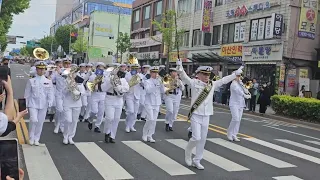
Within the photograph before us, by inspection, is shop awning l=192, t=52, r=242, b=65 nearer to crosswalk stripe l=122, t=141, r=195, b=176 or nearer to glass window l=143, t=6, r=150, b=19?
crosswalk stripe l=122, t=141, r=195, b=176

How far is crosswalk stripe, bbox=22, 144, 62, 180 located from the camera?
6270mm

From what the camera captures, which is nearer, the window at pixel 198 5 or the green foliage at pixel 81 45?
the window at pixel 198 5

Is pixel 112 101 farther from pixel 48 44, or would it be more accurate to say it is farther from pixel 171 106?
pixel 48 44

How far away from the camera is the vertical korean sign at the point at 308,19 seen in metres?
24.1

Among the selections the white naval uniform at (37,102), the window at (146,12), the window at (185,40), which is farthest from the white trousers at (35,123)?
the window at (146,12)

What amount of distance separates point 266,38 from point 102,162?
21228 mm

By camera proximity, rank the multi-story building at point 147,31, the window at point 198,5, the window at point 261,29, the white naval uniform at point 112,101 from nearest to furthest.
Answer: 1. the white naval uniform at point 112,101
2. the window at point 261,29
3. the window at point 198,5
4. the multi-story building at point 147,31

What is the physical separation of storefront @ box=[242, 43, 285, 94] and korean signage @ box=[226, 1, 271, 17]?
2590mm

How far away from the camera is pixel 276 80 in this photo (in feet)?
81.0

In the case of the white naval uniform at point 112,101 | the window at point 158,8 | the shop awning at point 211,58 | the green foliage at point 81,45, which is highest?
the window at point 158,8

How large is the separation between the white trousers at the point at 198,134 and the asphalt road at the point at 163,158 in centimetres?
33

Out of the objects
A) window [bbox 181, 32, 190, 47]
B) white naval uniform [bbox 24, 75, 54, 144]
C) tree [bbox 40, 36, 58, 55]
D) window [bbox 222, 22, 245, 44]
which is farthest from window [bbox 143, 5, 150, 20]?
tree [bbox 40, 36, 58, 55]

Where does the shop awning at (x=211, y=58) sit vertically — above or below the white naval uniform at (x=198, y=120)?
above

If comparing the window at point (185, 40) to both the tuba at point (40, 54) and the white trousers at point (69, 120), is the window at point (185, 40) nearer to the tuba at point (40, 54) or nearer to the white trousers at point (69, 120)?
the tuba at point (40, 54)
